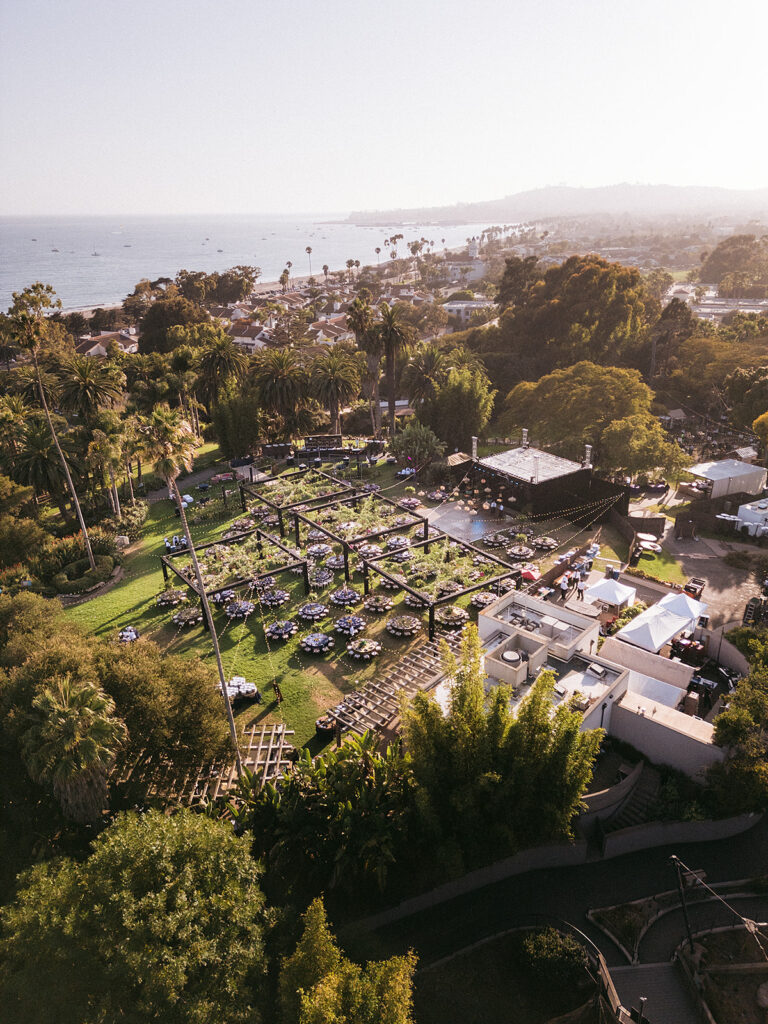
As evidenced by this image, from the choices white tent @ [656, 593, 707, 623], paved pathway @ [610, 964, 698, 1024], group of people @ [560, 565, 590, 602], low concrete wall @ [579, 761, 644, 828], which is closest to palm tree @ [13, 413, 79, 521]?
group of people @ [560, 565, 590, 602]

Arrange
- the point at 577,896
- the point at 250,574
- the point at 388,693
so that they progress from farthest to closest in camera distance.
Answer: the point at 250,574, the point at 388,693, the point at 577,896

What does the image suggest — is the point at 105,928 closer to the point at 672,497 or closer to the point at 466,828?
the point at 466,828

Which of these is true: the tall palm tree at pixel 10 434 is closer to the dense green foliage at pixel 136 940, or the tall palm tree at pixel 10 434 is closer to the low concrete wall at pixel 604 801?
the dense green foliage at pixel 136 940

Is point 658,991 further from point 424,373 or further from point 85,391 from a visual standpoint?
point 424,373

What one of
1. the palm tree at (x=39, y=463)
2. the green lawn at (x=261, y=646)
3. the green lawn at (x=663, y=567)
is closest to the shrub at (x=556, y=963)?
the green lawn at (x=261, y=646)

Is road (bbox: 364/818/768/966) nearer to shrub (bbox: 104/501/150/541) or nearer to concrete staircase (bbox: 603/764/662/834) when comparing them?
concrete staircase (bbox: 603/764/662/834)

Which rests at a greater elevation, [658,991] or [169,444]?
[169,444]

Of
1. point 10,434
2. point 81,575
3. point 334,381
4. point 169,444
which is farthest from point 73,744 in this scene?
point 334,381
